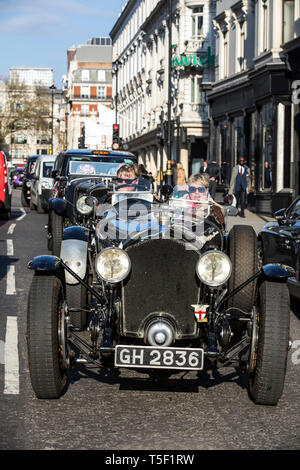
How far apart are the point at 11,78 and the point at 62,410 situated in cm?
9801

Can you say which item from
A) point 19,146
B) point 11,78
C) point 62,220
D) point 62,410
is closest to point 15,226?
point 62,220

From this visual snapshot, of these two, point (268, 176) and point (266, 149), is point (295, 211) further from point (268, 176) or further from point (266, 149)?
point (266, 149)

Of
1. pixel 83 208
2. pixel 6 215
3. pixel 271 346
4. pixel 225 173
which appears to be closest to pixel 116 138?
pixel 225 173

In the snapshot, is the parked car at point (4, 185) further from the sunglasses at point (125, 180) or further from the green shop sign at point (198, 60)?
the green shop sign at point (198, 60)

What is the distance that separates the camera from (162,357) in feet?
18.1

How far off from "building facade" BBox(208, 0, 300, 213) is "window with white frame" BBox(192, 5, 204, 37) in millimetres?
12335

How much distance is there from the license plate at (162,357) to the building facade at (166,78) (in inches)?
1120

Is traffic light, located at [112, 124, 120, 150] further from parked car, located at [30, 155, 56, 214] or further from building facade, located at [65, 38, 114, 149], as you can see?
building facade, located at [65, 38, 114, 149]

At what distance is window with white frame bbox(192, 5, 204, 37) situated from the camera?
168 feet

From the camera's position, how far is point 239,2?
35094mm

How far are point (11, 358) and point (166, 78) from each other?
173 ft

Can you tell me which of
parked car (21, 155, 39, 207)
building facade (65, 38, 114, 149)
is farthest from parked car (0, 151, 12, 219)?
building facade (65, 38, 114, 149)

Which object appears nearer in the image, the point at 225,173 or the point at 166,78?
the point at 225,173
